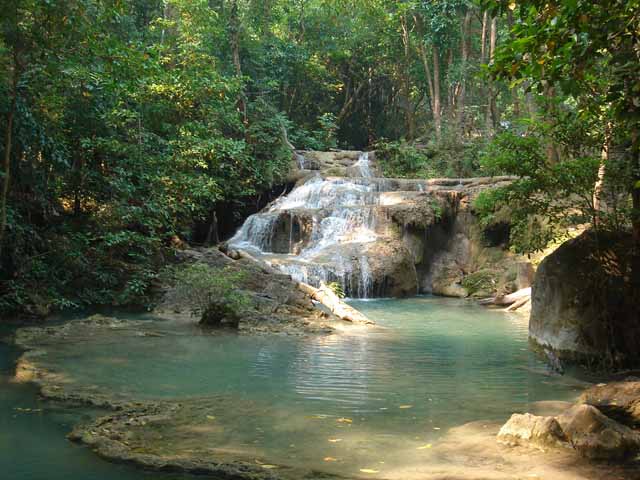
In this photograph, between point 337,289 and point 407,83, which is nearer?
point 337,289

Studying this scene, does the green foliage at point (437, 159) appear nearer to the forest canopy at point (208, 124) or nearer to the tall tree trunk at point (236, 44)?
the forest canopy at point (208, 124)

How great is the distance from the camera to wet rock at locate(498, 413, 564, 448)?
4789mm

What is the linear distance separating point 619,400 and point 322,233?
14.7 meters

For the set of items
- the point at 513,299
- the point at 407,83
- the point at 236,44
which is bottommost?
the point at 513,299

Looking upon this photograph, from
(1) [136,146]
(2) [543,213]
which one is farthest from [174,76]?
(2) [543,213]

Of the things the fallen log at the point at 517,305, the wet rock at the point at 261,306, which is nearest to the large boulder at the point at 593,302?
the wet rock at the point at 261,306

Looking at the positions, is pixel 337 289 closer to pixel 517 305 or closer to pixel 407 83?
pixel 517 305

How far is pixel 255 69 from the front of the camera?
1123 inches

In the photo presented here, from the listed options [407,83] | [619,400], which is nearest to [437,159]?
[407,83]

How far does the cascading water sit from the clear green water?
20.0ft

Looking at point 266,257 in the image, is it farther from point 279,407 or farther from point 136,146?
point 279,407

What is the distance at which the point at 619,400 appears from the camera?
5637mm

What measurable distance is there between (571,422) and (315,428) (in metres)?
1.99

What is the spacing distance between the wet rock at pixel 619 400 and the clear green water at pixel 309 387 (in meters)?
0.74
